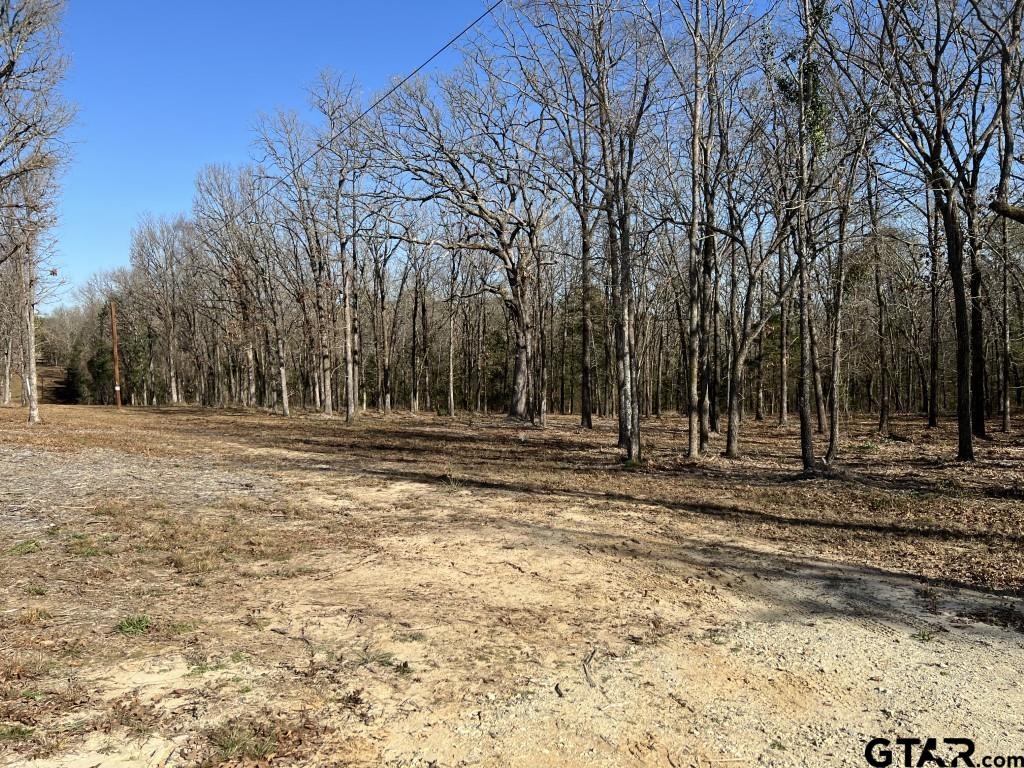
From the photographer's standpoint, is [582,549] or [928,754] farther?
[582,549]

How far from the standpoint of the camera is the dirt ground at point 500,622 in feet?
9.99

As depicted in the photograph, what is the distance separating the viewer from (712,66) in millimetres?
11750

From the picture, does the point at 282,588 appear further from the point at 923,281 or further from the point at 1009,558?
the point at 923,281

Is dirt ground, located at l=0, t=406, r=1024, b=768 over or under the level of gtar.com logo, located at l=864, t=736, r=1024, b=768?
over

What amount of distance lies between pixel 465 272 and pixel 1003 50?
2996cm

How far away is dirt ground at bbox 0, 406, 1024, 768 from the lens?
9.99 ft

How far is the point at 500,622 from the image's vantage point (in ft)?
14.7

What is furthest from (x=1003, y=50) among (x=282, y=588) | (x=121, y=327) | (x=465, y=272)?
(x=121, y=327)

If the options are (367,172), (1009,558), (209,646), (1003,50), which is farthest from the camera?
(367,172)

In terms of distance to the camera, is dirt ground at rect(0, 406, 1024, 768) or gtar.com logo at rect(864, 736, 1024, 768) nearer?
gtar.com logo at rect(864, 736, 1024, 768)

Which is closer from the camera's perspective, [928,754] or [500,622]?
[928,754]

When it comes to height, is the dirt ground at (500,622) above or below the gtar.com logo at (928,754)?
above

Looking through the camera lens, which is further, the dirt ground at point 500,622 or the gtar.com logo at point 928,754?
the dirt ground at point 500,622

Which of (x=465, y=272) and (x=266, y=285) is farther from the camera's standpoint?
(x=465, y=272)
